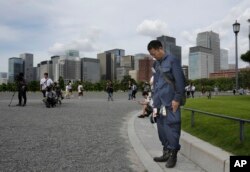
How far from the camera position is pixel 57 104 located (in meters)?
21.5

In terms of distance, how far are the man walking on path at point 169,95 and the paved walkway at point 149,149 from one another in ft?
0.67

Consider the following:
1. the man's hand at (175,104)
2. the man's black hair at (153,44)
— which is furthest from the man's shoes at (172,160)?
the man's black hair at (153,44)

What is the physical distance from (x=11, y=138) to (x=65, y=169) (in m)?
3.35

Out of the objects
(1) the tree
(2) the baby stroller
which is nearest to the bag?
(2) the baby stroller

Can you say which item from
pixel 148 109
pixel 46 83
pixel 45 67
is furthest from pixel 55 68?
pixel 148 109

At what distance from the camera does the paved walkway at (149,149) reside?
567 cm

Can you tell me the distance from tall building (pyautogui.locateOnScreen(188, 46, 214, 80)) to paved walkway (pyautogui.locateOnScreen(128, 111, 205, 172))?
470 feet

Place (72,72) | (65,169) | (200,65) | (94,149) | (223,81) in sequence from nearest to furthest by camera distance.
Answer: (65,169), (94,149), (223,81), (200,65), (72,72)

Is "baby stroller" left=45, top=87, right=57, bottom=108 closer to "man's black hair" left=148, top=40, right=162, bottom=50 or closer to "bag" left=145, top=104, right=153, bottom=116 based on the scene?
"bag" left=145, top=104, right=153, bottom=116

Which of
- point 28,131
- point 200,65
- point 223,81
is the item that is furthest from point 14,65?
point 28,131

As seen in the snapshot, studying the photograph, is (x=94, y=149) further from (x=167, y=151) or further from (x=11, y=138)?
(x=11, y=138)

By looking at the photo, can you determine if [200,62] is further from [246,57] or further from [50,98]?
[50,98]

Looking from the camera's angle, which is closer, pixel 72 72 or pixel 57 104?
pixel 57 104

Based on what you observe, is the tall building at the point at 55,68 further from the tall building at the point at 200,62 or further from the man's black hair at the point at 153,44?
the man's black hair at the point at 153,44
